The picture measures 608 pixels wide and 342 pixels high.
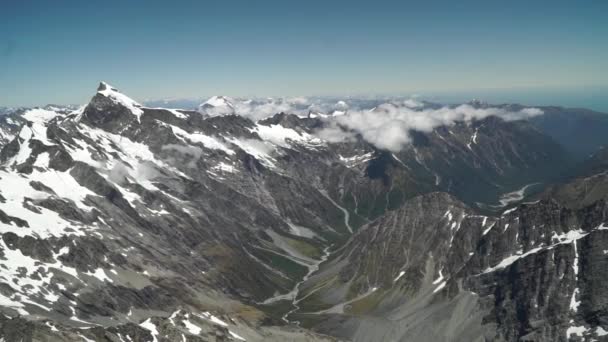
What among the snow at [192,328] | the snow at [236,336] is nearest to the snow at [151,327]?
the snow at [192,328]

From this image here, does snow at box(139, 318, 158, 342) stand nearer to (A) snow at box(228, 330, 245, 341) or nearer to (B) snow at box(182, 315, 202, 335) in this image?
(B) snow at box(182, 315, 202, 335)

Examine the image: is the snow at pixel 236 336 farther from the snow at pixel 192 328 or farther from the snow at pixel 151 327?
the snow at pixel 151 327

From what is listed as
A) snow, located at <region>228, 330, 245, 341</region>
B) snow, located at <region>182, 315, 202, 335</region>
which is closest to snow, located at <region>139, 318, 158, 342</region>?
snow, located at <region>182, 315, 202, 335</region>

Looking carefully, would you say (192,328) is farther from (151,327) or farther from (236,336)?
(236,336)

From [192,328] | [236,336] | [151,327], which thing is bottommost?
[236,336]

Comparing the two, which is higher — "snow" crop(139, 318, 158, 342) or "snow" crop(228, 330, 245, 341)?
"snow" crop(139, 318, 158, 342)

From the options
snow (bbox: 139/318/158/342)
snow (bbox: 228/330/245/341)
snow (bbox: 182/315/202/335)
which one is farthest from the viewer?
snow (bbox: 228/330/245/341)

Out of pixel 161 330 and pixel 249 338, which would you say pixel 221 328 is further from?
pixel 161 330

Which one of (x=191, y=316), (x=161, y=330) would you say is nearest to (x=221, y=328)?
(x=191, y=316)

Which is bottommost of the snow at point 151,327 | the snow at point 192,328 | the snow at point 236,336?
the snow at point 236,336

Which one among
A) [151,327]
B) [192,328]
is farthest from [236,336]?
[151,327]

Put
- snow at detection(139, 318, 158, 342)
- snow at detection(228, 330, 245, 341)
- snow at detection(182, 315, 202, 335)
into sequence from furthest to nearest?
snow at detection(228, 330, 245, 341) < snow at detection(182, 315, 202, 335) < snow at detection(139, 318, 158, 342)
